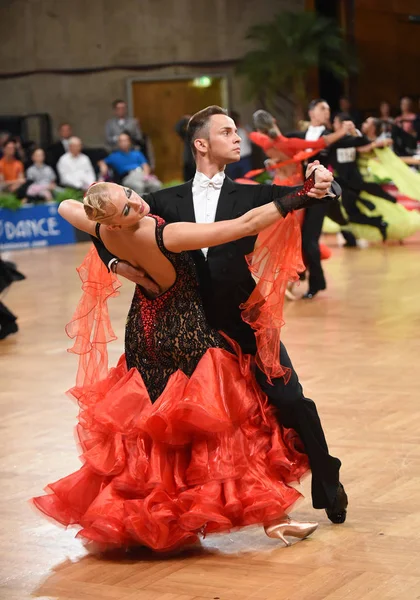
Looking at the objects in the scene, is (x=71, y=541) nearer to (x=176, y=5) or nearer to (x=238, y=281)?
(x=238, y=281)

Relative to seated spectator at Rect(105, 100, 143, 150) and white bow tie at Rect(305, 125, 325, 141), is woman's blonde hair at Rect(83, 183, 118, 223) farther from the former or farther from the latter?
seated spectator at Rect(105, 100, 143, 150)

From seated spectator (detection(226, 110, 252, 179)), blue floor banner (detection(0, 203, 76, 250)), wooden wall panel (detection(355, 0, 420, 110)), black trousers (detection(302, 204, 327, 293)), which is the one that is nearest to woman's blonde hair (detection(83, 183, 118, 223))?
black trousers (detection(302, 204, 327, 293))

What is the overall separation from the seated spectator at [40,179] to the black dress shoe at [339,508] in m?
11.6

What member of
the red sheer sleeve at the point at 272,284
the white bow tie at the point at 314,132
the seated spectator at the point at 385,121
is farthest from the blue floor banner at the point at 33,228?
the red sheer sleeve at the point at 272,284

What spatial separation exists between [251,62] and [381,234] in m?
6.77

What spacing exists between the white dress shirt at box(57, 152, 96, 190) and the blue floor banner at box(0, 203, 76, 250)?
66 cm

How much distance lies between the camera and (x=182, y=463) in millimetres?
3594

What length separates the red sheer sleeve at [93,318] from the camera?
3.90m

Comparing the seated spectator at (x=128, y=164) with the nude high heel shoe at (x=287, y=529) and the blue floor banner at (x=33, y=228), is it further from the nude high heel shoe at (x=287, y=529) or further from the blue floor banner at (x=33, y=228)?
the nude high heel shoe at (x=287, y=529)

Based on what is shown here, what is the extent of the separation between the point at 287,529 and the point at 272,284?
0.80m

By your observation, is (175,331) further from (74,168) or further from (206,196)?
(74,168)

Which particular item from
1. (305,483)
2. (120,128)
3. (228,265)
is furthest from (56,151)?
(228,265)

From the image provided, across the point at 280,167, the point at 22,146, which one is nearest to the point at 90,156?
the point at 22,146

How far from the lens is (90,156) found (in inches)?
669
